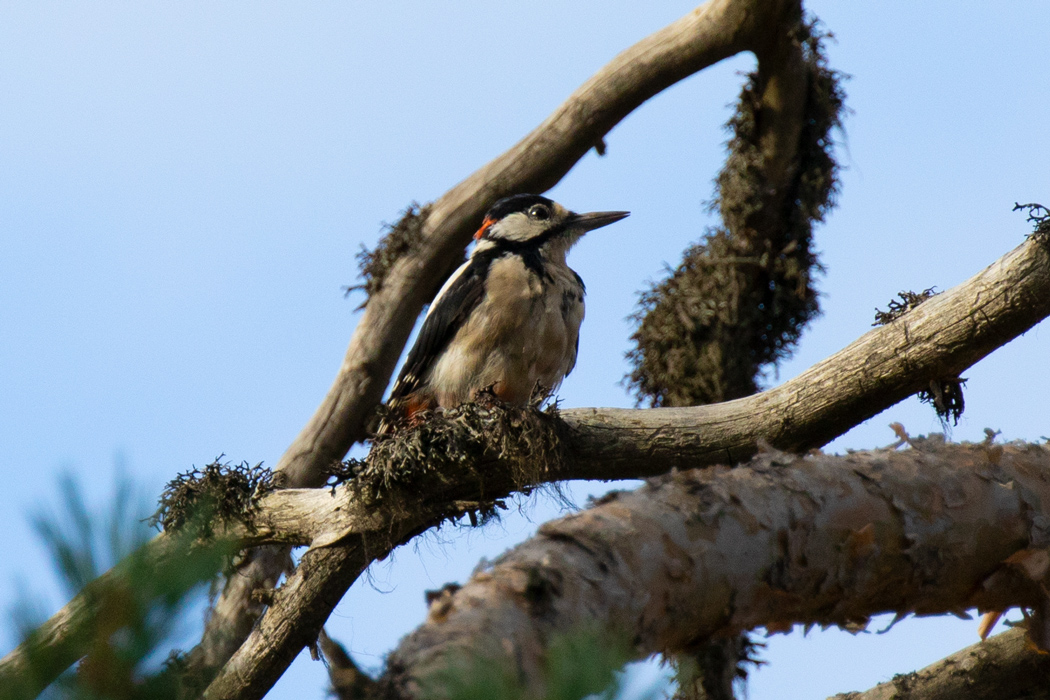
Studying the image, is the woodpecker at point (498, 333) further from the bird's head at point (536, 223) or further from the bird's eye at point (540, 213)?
the bird's eye at point (540, 213)

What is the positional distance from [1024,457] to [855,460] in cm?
46

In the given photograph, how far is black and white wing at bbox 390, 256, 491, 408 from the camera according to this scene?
4.04 m

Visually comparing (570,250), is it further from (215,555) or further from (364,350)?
(215,555)

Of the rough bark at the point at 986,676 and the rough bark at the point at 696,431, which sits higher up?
the rough bark at the point at 696,431

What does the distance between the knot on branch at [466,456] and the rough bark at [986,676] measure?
1083mm

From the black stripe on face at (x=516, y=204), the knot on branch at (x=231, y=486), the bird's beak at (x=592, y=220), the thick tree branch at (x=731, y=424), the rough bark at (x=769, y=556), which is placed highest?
the black stripe on face at (x=516, y=204)

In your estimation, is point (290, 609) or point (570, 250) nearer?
point (290, 609)

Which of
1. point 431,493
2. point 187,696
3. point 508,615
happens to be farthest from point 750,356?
point 187,696

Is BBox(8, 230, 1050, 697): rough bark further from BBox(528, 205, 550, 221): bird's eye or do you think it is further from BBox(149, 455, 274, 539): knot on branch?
BBox(528, 205, 550, 221): bird's eye

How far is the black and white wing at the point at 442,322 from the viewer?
404cm

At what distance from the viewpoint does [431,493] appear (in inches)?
121

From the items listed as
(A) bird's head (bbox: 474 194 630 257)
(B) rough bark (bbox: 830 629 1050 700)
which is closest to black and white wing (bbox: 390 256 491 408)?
(A) bird's head (bbox: 474 194 630 257)

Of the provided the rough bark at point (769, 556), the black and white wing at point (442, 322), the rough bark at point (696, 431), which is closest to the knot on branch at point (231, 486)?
the rough bark at point (696, 431)

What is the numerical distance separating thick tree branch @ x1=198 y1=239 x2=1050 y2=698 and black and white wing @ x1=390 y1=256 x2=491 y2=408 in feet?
3.31
